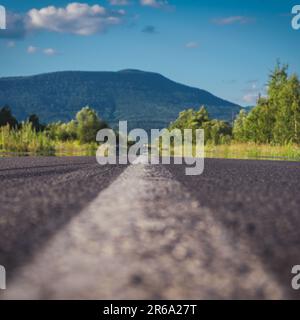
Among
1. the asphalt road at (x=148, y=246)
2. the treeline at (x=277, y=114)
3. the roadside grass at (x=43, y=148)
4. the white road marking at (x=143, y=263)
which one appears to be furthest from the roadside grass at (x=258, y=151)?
the white road marking at (x=143, y=263)

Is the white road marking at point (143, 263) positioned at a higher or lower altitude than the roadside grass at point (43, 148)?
lower

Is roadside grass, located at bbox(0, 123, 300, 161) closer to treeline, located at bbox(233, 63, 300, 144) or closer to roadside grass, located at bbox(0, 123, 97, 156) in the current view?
roadside grass, located at bbox(0, 123, 97, 156)

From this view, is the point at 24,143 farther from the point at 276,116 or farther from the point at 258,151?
the point at 276,116

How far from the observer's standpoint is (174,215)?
17.0ft

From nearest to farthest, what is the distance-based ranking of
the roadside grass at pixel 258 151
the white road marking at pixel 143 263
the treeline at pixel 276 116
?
the white road marking at pixel 143 263
the roadside grass at pixel 258 151
the treeline at pixel 276 116

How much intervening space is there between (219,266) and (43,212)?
2696 millimetres

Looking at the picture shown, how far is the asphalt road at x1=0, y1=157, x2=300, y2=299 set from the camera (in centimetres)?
254

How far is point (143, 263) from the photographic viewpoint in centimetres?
302

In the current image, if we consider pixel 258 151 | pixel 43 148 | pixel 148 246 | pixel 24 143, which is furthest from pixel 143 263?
A: pixel 43 148

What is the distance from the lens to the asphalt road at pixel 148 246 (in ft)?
8.32

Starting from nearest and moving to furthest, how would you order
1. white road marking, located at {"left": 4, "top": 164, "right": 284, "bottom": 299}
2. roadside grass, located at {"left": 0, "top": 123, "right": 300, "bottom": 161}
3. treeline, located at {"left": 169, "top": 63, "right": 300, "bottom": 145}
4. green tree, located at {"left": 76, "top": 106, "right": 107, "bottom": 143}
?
white road marking, located at {"left": 4, "top": 164, "right": 284, "bottom": 299}, roadside grass, located at {"left": 0, "top": 123, "right": 300, "bottom": 161}, treeline, located at {"left": 169, "top": 63, "right": 300, "bottom": 145}, green tree, located at {"left": 76, "top": 106, "right": 107, "bottom": 143}

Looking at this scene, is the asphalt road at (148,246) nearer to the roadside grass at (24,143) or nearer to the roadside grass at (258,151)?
the roadside grass at (258,151)

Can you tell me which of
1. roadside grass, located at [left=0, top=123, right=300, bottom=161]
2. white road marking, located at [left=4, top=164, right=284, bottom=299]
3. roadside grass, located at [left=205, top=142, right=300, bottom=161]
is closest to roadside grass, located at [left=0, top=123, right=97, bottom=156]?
roadside grass, located at [left=0, top=123, right=300, bottom=161]

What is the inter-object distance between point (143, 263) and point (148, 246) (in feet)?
1.69
